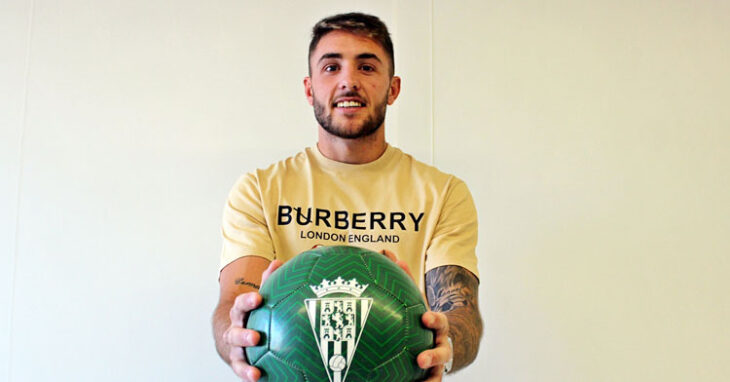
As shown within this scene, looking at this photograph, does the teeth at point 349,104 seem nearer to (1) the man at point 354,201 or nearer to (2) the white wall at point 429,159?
(1) the man at point 354,201

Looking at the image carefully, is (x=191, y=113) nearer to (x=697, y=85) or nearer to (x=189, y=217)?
(x=189, y=217)

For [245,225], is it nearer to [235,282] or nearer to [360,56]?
[235,282]

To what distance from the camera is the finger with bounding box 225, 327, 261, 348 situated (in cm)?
141

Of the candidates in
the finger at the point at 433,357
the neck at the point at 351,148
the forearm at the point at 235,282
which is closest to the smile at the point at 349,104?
the neck at the point at 351,148

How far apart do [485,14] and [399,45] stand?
1.42 ft

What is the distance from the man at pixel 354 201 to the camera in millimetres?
2090

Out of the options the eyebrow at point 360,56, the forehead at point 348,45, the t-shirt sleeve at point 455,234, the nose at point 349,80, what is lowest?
the t-shirt sleeve at point 455,234

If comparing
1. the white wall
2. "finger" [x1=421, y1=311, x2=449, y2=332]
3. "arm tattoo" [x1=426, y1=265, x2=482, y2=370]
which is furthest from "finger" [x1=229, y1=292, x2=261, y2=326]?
the white wall

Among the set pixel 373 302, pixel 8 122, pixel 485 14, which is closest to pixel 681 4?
pixel 485 14

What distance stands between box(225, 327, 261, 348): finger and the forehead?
116 centimetres

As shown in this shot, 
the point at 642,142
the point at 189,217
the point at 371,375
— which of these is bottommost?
the point at 371,375

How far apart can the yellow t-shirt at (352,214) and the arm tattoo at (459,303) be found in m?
0.04

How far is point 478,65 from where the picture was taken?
2.98m

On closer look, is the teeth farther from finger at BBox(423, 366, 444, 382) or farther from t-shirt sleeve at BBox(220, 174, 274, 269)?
finger at BBox(423, 366, 444, 382)
